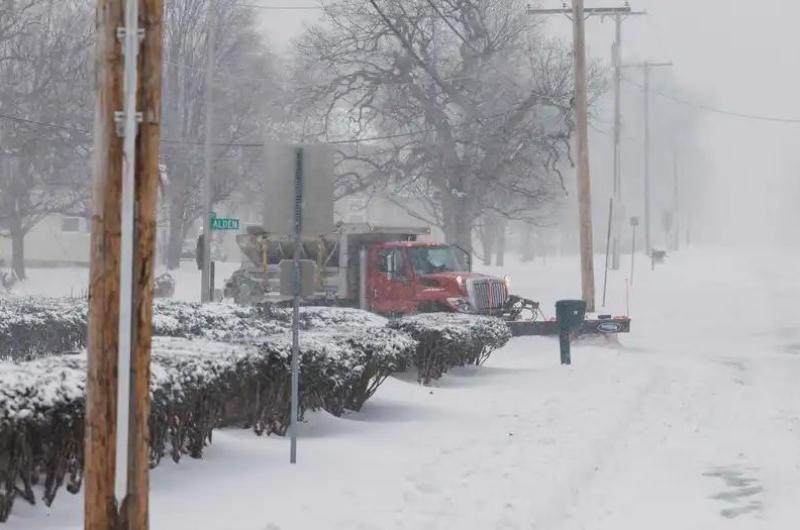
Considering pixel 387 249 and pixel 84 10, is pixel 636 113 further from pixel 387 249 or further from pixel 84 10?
pixel 387 249

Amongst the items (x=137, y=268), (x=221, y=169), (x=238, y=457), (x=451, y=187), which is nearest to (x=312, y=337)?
(x=238, y=457)

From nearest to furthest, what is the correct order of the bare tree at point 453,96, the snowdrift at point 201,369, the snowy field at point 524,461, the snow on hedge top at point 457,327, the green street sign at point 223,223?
the snowdrift at point 201,369 → the snowy field at point 524,461 → the snow on hedge top at point 457,327 → the green street sign at point 223,223 → the bare tree at point 453,96

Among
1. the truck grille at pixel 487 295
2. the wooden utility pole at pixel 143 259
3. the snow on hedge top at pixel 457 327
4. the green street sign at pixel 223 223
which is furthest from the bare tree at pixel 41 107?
the wooden utility pole at pixel 143 259

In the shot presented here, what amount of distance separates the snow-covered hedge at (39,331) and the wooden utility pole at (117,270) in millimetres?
12363

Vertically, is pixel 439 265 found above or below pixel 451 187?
below

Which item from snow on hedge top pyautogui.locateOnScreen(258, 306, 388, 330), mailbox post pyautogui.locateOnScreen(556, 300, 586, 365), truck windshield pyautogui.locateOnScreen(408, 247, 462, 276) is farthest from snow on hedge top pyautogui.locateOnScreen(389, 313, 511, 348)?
truck windshield pyautogui.locateOnScreen(408, 247, 462, 276)

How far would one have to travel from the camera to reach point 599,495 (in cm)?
1015

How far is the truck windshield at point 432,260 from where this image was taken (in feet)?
89.9

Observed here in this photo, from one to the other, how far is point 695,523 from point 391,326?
9.01m

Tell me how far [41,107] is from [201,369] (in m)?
36.8

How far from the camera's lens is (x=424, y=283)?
27.0m

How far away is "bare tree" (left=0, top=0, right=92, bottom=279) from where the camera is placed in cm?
4353

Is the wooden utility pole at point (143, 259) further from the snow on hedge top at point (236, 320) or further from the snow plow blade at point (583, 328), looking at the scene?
the snow plow blade at point (583, 328)

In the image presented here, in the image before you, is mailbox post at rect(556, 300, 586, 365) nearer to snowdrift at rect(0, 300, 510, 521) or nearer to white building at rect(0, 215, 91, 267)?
snowdrift at rect(0, 300, 510, 521)
